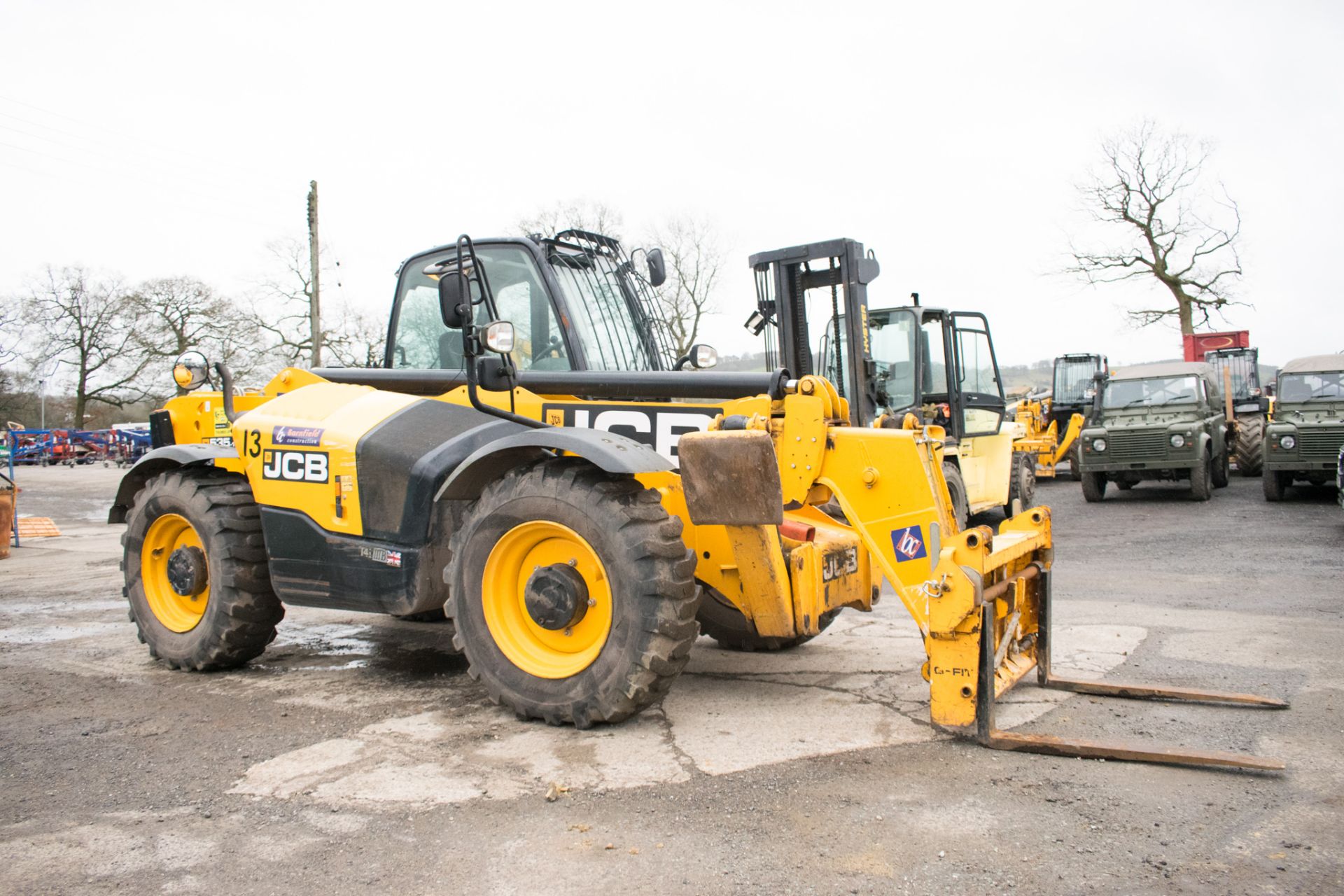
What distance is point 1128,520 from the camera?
1448 cm

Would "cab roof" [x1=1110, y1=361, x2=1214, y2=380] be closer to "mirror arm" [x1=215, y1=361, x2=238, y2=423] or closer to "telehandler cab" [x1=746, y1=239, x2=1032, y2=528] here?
"telehandler cab" [x1=746, y1=239, x2=1032, y2=528]

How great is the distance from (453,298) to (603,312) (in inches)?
46.3

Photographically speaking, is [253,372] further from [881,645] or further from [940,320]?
[881,645]

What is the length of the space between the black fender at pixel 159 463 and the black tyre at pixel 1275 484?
15035mm

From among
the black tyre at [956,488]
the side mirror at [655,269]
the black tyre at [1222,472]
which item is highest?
the side mirror at [655,269]

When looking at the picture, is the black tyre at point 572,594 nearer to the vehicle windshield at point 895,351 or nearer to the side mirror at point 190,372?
the side mirror at point 190,372

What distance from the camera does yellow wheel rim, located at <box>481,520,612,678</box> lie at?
15.5 feet

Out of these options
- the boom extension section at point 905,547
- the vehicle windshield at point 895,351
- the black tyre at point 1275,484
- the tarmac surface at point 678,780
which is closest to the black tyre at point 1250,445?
the black tyre at point 1275,484

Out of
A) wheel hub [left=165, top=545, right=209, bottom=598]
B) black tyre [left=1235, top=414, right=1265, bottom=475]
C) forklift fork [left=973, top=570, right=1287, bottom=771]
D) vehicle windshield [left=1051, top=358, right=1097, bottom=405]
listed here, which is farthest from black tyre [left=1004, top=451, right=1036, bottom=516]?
wheel hub [left=165, top=545, right=209, bottom=598]

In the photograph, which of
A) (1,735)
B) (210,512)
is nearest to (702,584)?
(210,512)

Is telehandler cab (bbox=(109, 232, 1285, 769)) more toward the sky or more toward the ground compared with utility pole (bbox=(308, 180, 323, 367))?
more toward the ground

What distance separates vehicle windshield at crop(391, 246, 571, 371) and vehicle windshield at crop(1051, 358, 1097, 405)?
23.0 metres

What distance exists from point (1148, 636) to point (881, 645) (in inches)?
69.9

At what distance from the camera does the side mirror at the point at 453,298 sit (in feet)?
16.5
